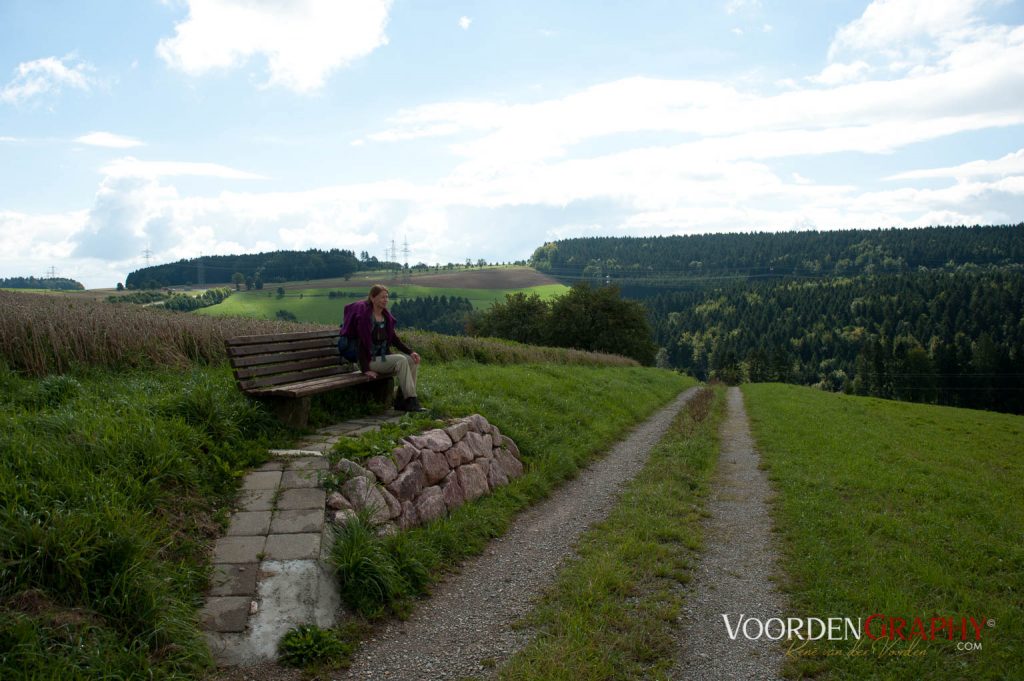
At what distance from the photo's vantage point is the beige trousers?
8.96m

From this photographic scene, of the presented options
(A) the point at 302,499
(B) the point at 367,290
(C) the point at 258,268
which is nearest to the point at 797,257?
(B) the point at 367,290

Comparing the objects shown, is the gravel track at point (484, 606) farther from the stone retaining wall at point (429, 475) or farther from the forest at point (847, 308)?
the forest at point (847, 308)

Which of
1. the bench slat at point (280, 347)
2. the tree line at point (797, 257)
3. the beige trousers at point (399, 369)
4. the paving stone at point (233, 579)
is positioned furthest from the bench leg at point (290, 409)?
the tree line at point (797, 257)

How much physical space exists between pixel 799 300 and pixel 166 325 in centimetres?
13930

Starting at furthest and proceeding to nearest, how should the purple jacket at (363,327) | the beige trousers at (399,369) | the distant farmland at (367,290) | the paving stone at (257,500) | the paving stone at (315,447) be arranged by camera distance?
1. the distant farmland at (367,290)
2. the beige trousers at (399,369)
3. the purple jacket at (363,327)
4. the paving stone at (315,447)
5. the paving stone at (257,500)

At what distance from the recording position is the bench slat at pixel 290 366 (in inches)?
287

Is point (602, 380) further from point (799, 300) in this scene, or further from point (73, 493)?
point (799, 300)

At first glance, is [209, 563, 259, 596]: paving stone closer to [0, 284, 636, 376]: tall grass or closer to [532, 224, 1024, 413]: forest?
[0, 284, 636, 376]: tall grass

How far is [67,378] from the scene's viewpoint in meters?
7.10

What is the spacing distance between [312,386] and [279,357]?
2.66ft

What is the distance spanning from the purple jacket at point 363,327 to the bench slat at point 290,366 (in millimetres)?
437

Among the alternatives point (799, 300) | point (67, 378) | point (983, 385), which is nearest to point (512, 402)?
point (67, 378)

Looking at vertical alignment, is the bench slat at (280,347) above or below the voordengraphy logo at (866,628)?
above

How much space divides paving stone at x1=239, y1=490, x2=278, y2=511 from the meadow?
122mm
